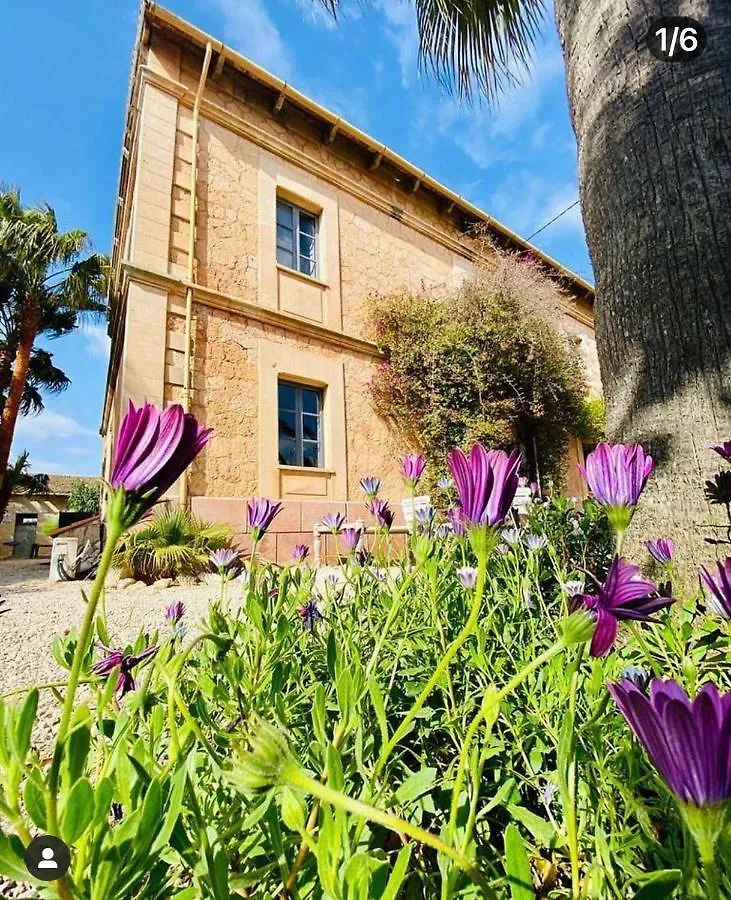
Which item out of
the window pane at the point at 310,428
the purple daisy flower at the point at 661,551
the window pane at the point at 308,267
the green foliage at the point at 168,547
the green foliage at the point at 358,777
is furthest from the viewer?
the window pane at the point at 308,267

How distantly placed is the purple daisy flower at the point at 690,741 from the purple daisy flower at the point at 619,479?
1.11ft

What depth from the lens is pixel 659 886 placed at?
12.8 inches

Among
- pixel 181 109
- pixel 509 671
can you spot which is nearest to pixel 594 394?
pixel 181 109

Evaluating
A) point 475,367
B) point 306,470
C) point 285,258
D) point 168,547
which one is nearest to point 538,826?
point 168,547

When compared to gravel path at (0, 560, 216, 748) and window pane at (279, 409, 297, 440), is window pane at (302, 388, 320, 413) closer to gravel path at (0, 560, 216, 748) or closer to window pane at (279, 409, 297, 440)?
window pane at (279, 409, 297, 440)

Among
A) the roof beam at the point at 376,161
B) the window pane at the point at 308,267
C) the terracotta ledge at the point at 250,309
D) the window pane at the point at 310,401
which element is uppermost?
the roof beam at the point at 376,161

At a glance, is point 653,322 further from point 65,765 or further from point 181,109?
point 181,109

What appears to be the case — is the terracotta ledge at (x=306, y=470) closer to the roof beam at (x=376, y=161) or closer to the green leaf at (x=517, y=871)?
the roof beam at (x=376, y=161)

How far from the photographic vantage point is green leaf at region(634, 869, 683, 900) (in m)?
0.32

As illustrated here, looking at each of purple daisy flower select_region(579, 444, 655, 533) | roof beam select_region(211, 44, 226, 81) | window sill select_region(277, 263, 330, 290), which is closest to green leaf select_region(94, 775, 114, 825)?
purple daisy flower select_region(579, 444, 655, 533)

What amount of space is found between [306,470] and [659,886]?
5.65 metres

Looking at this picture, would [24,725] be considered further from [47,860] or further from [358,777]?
[358,777]

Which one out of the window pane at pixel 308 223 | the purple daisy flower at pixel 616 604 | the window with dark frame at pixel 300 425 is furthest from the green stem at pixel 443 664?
the window pane at pixel 308 223

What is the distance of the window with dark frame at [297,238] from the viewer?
654cm
